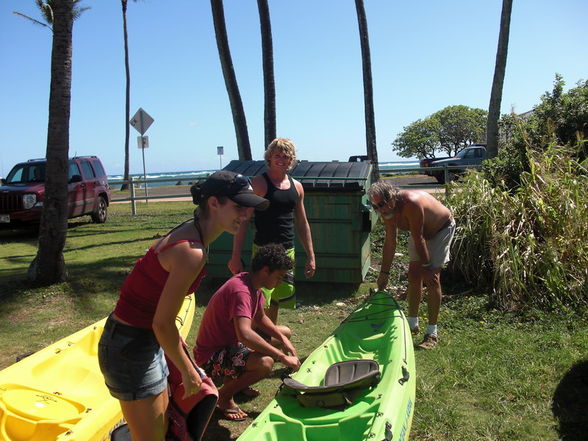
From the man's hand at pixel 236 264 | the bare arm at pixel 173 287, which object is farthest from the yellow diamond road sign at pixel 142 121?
the bare arm at pixel 173 287

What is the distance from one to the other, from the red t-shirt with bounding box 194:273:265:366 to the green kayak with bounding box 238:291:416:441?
0.57 metres

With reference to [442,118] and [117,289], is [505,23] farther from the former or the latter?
[442,118]

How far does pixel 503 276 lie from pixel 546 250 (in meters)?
0.68

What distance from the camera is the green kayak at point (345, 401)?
10.0 ft

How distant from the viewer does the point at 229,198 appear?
7.55ft

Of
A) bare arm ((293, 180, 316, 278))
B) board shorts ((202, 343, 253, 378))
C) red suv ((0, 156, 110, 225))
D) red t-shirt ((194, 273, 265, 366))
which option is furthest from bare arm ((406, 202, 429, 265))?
red suv ((0, 156, 110, 225))

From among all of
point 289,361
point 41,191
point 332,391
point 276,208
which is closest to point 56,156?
point 276,208

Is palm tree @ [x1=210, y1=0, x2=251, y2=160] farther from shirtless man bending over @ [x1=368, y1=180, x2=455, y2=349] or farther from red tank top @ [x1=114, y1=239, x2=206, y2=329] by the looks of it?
red tank top @ [x1=114, y1=239, x2=206, y2=329]

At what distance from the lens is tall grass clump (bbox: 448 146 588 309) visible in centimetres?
622

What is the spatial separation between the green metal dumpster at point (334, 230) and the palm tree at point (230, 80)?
574 centimetres

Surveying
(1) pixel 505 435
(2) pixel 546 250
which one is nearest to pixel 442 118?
(2) pixel 546 250

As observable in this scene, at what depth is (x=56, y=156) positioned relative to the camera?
24.0ft

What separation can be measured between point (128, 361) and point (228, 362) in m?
1.49

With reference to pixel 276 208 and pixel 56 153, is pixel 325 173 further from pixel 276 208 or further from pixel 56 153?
pixel 56 153
